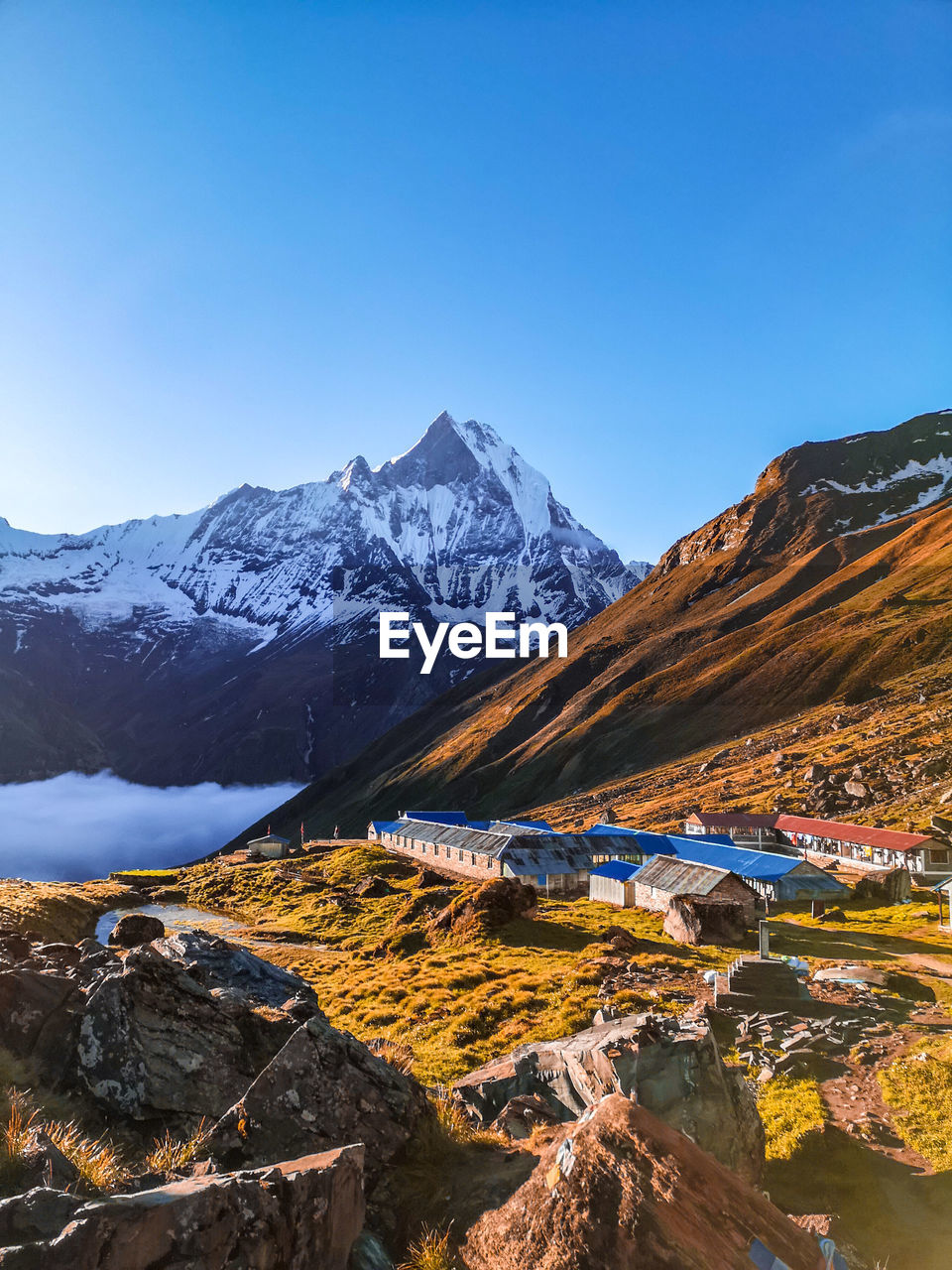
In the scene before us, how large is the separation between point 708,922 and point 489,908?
12924mm

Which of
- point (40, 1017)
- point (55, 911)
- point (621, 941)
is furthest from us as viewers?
point (55, 911)

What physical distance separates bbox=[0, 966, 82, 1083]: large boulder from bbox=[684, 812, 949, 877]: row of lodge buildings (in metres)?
69.0

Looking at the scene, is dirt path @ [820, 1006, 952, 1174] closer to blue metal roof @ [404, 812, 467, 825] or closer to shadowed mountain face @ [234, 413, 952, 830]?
blue metal roof @ [404, 812, 467, 825]

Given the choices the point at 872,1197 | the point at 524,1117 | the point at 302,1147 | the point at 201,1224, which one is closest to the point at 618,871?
the point at 872,1197

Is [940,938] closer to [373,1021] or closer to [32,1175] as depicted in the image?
[373,1021]

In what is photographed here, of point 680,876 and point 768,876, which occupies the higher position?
point 680,876

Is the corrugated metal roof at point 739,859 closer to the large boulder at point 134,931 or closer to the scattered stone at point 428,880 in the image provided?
the scattered stone at point 428,880

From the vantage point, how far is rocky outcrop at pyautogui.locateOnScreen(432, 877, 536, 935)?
141 feet

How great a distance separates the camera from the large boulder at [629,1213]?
19.2 feet

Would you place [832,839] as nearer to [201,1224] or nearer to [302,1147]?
[302,1147]

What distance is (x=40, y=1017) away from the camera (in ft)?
33.2

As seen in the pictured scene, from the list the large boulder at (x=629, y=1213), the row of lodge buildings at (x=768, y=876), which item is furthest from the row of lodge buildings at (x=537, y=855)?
the large boulder at (x=629, y=1213)

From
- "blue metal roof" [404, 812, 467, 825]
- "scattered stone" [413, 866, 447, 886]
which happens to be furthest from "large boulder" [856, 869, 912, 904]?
"blue metal roof" [404, 812, 467, 825]

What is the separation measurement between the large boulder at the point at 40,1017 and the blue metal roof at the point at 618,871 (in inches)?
2064
